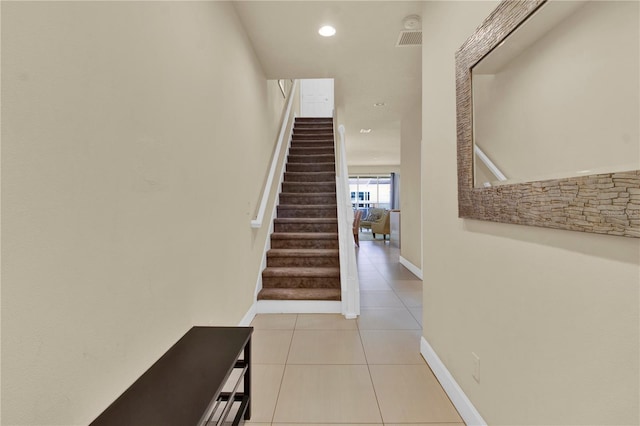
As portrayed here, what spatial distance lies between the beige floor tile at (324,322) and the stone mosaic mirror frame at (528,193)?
5.26 feet

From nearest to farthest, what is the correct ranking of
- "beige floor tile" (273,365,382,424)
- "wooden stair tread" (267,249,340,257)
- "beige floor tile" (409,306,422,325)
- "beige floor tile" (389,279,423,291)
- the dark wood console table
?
the dark wood console table
"beige floor tile" (273,365,382,424)
"beige floor tile" (409,306,422,325)
"wooden stair tread" (267,249,340,257)
"beige floor tile" (389,279,423,291)

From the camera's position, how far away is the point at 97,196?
34.6 inches

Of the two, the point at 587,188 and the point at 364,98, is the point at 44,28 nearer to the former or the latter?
the point at 587,188

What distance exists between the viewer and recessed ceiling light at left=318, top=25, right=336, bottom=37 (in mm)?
2463

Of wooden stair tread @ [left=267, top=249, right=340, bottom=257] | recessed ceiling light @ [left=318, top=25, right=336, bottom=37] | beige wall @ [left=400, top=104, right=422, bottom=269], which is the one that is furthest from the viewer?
beige wall @ [left=400, top=104, right=422, bottom=269]

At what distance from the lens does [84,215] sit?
83cm

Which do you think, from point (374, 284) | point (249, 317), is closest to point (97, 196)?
point (249, 317)

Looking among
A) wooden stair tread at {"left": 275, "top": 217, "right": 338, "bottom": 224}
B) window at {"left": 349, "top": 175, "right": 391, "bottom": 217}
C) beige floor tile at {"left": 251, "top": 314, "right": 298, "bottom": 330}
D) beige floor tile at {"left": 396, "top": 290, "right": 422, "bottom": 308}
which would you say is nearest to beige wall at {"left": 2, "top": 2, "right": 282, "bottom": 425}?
beige floor tile at {"left": 251, "top": 314, "right": 298, "bottom": 330}

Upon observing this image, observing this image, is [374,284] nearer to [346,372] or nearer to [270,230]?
[270,230]

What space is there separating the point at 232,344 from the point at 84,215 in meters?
0.81

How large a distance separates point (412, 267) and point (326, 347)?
2754 mm

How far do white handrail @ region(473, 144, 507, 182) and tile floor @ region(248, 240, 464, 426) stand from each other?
1267 mm

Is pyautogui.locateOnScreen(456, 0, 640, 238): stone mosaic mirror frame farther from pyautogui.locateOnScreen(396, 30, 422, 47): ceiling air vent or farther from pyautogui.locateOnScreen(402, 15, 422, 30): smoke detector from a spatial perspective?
pyautogui.locateOnScreen(396, 30, 422, 47): ceiling air vent

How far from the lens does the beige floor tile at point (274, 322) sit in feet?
8.43
